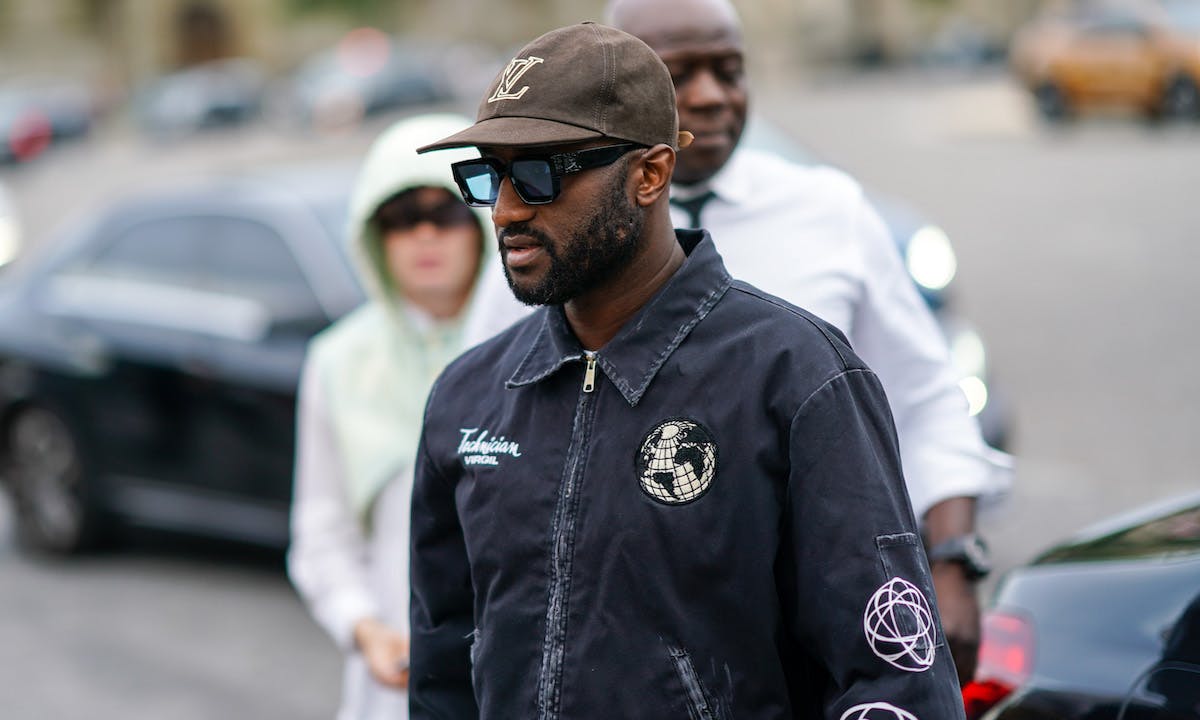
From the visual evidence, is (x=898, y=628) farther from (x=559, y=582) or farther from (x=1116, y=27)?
(x=1116, y=27)

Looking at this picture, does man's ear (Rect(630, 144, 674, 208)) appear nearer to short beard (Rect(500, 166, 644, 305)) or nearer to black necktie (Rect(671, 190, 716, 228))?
short beard (Rect(500, 166, 644, 305))

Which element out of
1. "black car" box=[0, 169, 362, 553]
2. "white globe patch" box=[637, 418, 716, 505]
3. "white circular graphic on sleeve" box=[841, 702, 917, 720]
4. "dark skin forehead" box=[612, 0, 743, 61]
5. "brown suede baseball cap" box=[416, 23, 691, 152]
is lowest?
Answer: "black car" box=[0, 169, 362, 553]

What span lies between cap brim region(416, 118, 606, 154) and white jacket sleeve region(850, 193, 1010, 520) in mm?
932

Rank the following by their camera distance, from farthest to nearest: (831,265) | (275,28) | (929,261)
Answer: (275,28)
(929,261)
(831,265)

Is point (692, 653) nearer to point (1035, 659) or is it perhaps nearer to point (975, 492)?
point (975, 492)

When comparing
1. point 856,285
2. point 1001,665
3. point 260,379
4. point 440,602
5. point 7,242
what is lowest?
point 7,242

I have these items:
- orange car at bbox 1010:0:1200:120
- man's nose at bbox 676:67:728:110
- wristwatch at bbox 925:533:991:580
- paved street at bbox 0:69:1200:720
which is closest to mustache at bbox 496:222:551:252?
man's nose at bbox 676:67:728:110

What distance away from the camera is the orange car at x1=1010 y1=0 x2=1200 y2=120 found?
20562 millimetres

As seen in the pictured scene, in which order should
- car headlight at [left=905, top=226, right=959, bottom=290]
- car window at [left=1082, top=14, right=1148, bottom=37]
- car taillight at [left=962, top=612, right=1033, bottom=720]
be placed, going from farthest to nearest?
car window at [left=1082, top=14, right=1148, bottom=37]
car headlight at [left=905, top=226, right=959, bottom=290]
car taillight at [left=962, top=612, right=1033, bottom=720]

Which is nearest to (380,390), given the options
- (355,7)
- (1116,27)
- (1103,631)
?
(1103,631)

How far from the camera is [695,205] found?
2.93 meters

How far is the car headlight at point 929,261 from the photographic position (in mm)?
6977

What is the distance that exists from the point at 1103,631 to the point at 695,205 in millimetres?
1115

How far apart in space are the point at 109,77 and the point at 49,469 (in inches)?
1900
